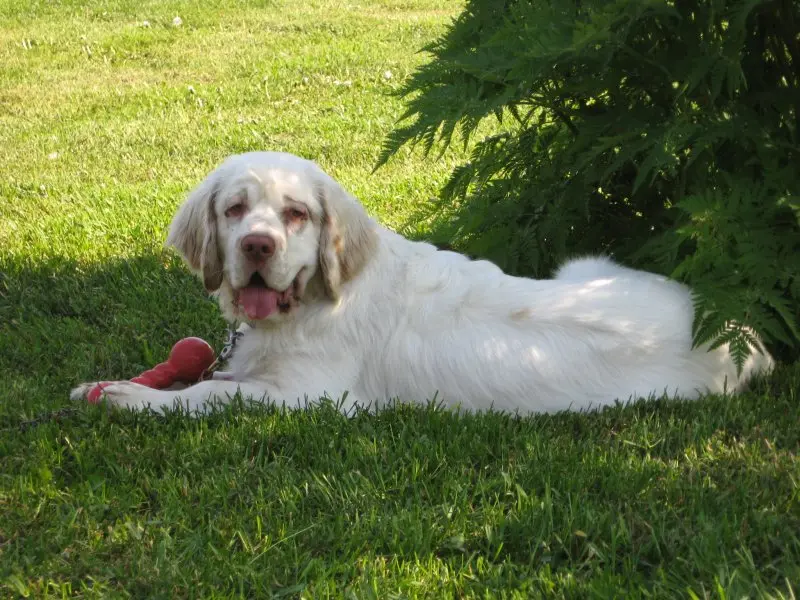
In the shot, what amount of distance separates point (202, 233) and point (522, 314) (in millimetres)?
1411

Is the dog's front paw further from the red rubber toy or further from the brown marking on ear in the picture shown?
the brown marking on ear

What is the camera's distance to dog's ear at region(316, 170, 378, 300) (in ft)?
13.6

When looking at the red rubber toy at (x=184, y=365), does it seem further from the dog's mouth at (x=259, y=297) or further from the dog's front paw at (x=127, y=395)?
the dog's mouth at (x=259, y=297)

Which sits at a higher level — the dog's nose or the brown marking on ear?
the dog's nose

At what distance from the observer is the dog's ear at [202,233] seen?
4.16 meters

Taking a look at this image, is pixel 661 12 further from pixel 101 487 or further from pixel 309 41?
pixel 309 41

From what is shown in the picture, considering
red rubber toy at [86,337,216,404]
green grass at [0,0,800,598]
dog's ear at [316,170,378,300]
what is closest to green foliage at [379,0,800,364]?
green grass at [0,0,800,598]

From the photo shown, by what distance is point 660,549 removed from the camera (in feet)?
9.60

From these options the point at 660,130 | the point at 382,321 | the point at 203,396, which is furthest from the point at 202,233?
the point at 660,130

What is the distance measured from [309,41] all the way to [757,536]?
11917mm

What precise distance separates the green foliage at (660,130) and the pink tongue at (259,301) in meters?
1.18

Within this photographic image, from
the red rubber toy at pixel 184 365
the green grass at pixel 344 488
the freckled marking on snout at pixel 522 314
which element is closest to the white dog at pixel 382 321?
the freckled marking on snout at pixel 522 314

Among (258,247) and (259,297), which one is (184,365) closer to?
(259,297)

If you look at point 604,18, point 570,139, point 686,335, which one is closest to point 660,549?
point 686,335
